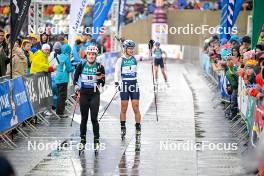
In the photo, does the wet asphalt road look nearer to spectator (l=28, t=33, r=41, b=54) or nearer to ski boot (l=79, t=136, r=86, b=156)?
ski boot (l=79, t=136, r=86, b=156)

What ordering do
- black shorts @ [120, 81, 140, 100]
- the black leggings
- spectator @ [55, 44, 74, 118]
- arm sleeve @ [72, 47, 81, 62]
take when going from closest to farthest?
the black leggings → black shorts @ [120, 81, 140, 100] → spectator @ [55, 44, 74, 118] → arm sleeve @ [72, 47, 81, 62]


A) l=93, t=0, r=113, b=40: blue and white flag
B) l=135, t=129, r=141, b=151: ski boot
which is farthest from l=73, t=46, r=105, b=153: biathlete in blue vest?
l=93, t=0, r=113, b=40: blue and white flag

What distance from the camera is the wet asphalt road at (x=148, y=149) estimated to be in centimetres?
1124

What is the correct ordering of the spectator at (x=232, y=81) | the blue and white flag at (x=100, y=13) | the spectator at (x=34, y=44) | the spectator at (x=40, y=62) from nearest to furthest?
the spectator at (x=40, y=62) < the spectator at (x=232, y=81) < the spectator at (x=34, y=44) < the blue and white flag at (x=100, y=13)

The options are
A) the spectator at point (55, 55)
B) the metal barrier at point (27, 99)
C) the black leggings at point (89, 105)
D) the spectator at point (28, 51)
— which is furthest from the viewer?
the spectator at point (28, 51)

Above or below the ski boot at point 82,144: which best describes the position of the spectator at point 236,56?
above

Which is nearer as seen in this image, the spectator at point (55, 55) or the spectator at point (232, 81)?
the spectator at point (232, 81)

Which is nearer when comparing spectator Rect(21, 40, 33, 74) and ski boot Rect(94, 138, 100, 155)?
ski boot Rect(94, 138, 100, 155)

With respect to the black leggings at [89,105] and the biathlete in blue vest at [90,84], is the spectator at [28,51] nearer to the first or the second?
the biathlete in blue vest at [90,84]

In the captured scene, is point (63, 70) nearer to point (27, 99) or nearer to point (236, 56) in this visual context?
point (27, 99)

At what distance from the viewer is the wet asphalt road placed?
36.9ft

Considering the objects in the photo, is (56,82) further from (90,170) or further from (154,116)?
(90,170)

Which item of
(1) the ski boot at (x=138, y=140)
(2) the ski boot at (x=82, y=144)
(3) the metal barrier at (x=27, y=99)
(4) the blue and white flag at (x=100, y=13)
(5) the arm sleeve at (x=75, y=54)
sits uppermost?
(4) the blue and white flag at (x=100, y=13)

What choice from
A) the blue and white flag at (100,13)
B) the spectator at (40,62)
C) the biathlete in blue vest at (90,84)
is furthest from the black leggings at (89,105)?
the blue and white flag at (100,13)
